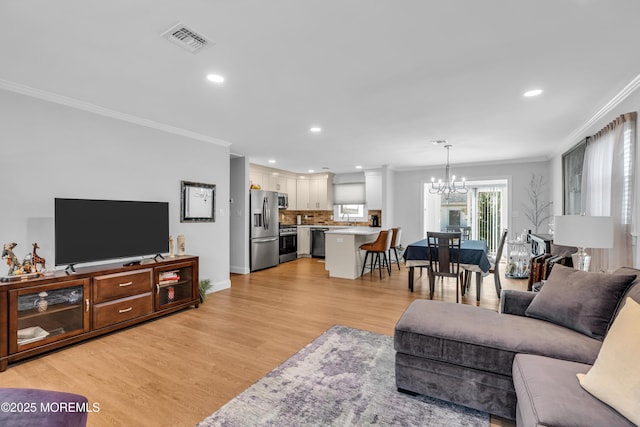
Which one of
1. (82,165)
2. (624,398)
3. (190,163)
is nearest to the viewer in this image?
(624,398)

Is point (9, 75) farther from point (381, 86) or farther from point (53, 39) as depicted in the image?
point (381, 86)

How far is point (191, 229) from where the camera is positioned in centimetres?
442

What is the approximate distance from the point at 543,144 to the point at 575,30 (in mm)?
3840

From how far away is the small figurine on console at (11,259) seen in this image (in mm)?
2586

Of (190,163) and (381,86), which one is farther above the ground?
(381,86)

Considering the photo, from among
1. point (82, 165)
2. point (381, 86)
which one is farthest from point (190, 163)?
point (381, 86)

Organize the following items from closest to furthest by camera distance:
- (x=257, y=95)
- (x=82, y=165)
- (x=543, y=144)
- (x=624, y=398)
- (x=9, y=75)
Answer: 1. (x=624, y=398)
2. (x=9, y=75)
3. (x=257, y=95)
4. (x=82, y=165)
5. (x=543, y=144)

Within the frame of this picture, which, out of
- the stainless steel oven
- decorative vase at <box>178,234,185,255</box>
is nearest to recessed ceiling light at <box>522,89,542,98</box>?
decorative vase at <box>178,234,185,255</box>

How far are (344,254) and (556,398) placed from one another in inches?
180

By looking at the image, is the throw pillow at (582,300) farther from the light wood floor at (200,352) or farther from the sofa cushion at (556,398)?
the light wood floor at (200,352)

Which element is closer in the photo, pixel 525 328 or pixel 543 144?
pixel 525 328

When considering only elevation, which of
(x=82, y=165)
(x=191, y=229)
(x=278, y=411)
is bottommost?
(x=278, y=411)

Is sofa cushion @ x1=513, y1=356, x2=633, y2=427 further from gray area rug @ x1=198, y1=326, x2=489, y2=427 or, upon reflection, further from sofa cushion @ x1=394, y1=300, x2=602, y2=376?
gray area rug @ x1=198, y1=326, x2=489, y2=427

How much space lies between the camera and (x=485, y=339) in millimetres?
1836
